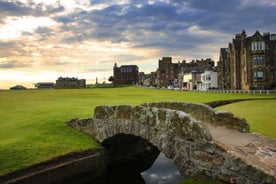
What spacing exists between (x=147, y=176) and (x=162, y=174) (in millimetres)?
973

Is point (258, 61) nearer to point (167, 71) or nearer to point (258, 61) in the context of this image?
point (258, 61)

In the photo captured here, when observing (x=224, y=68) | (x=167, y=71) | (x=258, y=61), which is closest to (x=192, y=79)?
(x=224, y=68)

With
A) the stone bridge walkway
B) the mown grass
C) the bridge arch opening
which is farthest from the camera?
the bridge arch opening

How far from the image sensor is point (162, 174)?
21828 millimetres

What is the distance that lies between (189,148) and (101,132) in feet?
27.0

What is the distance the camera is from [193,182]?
1334 cm

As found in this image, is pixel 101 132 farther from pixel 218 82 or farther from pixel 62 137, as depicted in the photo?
pixel 218 82

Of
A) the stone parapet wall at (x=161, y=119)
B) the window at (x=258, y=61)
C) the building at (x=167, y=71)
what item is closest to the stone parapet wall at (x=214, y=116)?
the stone parapet wall at (x=161, y=119)

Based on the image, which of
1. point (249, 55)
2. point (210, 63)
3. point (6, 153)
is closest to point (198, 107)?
point (6, 153)

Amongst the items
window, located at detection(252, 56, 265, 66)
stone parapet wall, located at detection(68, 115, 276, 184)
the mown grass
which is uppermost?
window, located at detection(252, 56, 265, 66)

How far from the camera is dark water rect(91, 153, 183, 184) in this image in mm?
20397

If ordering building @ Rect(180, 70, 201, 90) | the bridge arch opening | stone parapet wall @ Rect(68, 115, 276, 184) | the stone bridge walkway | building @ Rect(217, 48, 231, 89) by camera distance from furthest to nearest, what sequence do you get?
building @ Rect(180, 70, 201, 90)
building @ Rect(217, 48, 231, 89)
the bridge arch opening
the stone bridge walkway
stone parapet wall @ Rect(68, 115, 276, 184)

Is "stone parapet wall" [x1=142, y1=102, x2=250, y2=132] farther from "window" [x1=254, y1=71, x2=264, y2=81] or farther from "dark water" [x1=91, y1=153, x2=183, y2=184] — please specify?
"window" [x1=254, y1=71, x2=264, y2=81]

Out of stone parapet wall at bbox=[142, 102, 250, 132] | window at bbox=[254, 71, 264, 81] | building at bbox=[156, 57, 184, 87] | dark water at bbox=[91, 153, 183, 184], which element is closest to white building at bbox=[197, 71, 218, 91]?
window at bbox=[254, 71, 264, 81]
